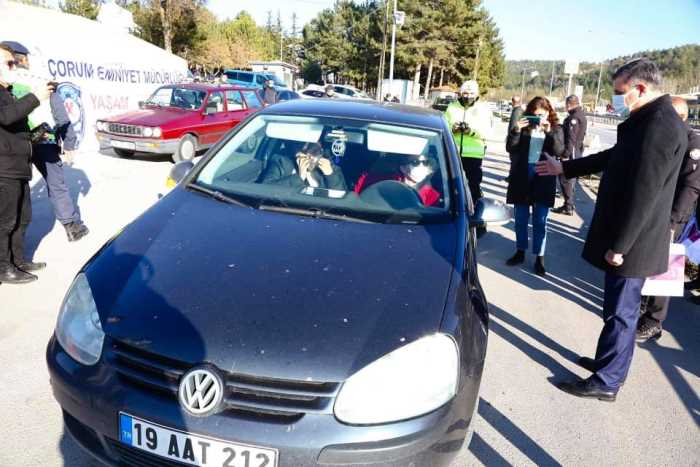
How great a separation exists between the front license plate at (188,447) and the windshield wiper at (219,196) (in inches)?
50.3

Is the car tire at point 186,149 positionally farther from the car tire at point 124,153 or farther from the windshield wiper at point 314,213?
the windshield wiper at point 314,213

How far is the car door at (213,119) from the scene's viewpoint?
10.9 meters

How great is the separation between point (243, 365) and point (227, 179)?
5.15 feet

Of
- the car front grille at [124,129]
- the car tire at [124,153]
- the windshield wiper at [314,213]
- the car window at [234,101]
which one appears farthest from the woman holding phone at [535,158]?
the car tire at [124,153]

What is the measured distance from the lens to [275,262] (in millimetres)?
2166

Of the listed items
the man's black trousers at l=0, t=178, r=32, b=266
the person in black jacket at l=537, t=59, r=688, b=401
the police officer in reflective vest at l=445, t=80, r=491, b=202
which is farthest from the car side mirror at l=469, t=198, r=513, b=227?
the man's black trousers at l=0, t=178, r=32, b=266

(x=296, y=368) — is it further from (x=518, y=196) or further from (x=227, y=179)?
(x=518, y=196)

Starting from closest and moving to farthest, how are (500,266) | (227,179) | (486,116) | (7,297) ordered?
(227,179)
(7,297)
(500,266)
(486,116)

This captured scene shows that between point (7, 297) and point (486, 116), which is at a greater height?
point (486, 116)

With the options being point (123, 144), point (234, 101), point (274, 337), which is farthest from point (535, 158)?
point (234, 101)

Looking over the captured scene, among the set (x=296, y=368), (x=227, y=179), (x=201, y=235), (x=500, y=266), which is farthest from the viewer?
(x=500, y=266)

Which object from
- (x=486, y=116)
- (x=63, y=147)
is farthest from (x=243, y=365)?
(x=486, y=116)

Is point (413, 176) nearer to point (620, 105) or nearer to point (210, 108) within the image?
point (620, 105)

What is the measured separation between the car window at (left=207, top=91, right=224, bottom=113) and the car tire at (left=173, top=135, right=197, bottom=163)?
1059mm
